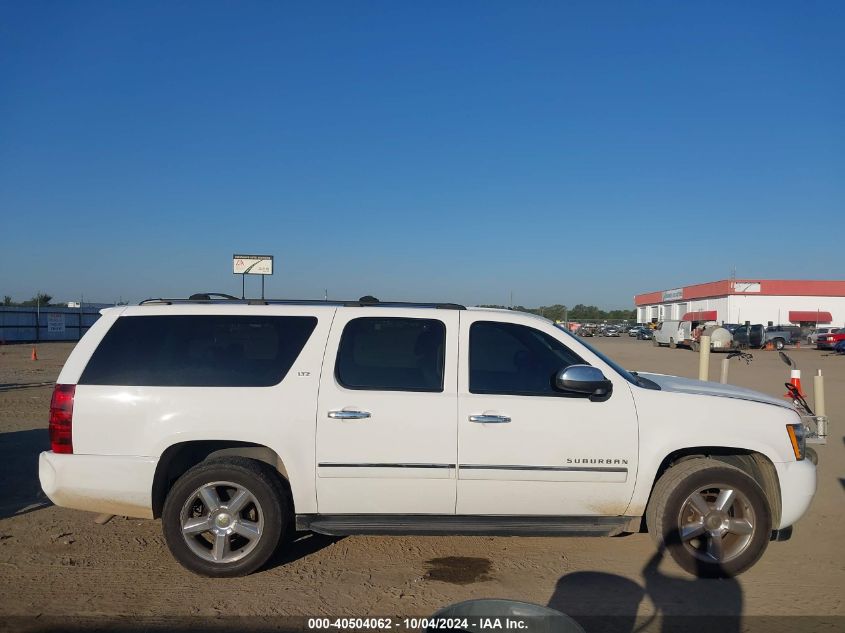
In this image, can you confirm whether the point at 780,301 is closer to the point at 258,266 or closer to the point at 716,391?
the point at 258,266

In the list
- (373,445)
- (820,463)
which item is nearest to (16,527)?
(373,445)

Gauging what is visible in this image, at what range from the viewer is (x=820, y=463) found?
8055 mm

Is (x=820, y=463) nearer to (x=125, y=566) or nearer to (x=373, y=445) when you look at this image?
(x=373, y=445)

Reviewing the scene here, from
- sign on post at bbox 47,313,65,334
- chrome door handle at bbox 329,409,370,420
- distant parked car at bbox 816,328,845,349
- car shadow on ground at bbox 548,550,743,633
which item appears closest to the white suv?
chrome door handle at bbox 329,409,370,420

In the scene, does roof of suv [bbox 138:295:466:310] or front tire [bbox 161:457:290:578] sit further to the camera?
roof of suv [bbox 138:295:466:310]

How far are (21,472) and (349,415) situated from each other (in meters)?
4.73

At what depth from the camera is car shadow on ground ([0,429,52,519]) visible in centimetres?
609

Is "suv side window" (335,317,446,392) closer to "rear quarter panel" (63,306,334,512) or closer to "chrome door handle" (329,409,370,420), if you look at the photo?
"chrome door handle" (329,409,370,420)

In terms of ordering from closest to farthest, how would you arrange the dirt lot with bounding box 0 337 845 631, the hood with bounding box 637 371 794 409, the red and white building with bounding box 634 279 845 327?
1. the dirt lot with bounding box 0 337 845 631
2. the hood with bounding box 637 371 794 409
3. the red and white building with bounding box 634 279 845 327

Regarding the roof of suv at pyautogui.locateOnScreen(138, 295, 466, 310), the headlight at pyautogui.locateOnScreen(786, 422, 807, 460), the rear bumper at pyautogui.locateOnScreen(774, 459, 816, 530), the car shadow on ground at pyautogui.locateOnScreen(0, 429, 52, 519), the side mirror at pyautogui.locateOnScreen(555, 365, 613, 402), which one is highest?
the roof of suv at pyautogui.locateOnScreen(138, 295, 466, 310)

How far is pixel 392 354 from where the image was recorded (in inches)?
192

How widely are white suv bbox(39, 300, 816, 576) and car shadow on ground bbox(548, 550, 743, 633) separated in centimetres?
22

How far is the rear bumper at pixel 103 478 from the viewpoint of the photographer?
14.9 ft

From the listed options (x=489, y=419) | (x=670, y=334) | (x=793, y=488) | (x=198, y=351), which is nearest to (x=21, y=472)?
(x=198, y=351)
